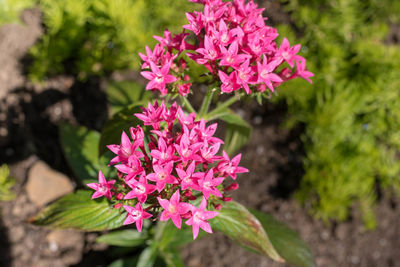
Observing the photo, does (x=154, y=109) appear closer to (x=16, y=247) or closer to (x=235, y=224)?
(x=235, y=224)

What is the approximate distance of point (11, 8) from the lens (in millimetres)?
2629

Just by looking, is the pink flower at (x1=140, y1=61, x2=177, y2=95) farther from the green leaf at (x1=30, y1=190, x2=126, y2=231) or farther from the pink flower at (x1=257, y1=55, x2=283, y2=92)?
the green leaf at (x1=30, y1=190, x2=126, y2=231)

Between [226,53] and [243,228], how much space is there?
761 millimetres

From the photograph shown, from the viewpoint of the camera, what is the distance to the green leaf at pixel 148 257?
6.73 ft

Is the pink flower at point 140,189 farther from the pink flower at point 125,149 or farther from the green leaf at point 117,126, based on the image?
the green leaf at point 117,126

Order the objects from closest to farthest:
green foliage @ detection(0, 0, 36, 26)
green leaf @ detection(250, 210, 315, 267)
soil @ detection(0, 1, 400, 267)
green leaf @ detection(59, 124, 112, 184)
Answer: green leaf @ detection(250, 210, 315, 267) → green leaf @ detection(59, 124, 112, 184) → green foliage @ detection(0, 0, 36, 26) → soil @ detection(0, 1, 400, 267)

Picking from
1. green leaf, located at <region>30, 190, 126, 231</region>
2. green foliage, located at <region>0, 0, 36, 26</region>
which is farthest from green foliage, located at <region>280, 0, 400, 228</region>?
green foliage, located at <region>0, 0, 36, 26</region>

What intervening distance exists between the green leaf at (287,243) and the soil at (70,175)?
2.95 ft

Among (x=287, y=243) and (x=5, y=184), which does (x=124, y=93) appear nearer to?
(x=5, y=184)

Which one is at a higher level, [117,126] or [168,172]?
[117,126]

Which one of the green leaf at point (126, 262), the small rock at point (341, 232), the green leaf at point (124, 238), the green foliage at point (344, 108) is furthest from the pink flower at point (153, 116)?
the small rock at point (341, 232)

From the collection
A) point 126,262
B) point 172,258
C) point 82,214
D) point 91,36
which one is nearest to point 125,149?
point 82,214

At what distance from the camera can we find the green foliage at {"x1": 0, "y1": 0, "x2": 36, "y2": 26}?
7.84 ft

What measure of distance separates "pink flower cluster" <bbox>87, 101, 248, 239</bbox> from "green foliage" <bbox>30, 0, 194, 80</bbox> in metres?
1.59
